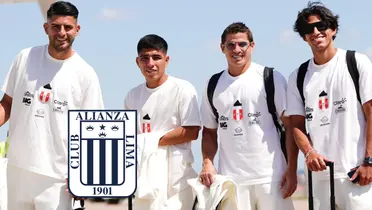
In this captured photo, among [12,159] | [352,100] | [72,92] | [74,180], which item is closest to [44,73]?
[72,92]

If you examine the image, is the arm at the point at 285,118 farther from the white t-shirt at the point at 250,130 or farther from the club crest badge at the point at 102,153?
the club crest badge at the point at 102,153

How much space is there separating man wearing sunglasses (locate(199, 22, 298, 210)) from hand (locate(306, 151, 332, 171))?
1.20ft

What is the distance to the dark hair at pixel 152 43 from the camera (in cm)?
746

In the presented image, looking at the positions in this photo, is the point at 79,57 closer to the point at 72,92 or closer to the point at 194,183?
the point at 72,92

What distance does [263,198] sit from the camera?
703 centimetres

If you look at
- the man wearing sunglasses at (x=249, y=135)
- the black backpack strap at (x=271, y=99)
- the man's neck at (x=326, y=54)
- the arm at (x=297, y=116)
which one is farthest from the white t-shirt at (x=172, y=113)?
the man's neck at (x=326, y=54)

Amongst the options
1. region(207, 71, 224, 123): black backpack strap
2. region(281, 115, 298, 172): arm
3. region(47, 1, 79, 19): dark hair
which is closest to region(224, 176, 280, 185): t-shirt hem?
region(281, 115, 298, 172): arm

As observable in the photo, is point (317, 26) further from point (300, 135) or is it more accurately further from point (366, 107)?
point (300, 135)

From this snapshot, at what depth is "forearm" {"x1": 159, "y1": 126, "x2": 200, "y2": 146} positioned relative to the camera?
740 cm

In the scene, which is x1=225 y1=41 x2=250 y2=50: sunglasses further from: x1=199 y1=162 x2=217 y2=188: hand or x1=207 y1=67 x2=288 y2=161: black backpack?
x1=199 y1=162 x2=217 y2=188: hand

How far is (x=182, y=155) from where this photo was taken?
7.52 metres

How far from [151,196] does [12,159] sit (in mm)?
1379

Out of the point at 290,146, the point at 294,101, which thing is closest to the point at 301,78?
the point at 294,101

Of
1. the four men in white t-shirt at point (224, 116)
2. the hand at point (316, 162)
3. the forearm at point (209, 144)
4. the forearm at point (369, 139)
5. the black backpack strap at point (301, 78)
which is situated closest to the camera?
the forearm at point (369, 139)
